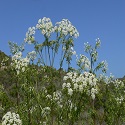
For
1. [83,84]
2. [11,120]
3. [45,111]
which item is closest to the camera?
[83,84]

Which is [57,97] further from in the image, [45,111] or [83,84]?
[83,84]

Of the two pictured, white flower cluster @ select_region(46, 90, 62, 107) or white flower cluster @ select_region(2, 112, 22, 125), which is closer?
white flower cluster @ select_region(2, 112, 22, 125)

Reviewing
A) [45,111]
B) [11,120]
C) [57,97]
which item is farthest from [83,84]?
[45,111]

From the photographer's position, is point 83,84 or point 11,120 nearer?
point 83,84

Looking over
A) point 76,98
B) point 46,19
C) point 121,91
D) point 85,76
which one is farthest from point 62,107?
point 121,91

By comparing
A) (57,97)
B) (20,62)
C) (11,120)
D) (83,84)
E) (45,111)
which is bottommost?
(11,120)

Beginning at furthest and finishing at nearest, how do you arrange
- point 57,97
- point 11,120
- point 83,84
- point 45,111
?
point 45,111 → point 57,97 → point 11,120 → point 83,84

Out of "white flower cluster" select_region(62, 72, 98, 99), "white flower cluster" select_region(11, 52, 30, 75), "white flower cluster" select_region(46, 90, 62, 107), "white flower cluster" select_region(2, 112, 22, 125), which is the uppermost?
"white flower cluster" select_region(11, 52, 30, 75)

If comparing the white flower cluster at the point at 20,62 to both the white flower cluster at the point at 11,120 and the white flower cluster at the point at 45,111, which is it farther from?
the white flower cluster at the point at 11,120

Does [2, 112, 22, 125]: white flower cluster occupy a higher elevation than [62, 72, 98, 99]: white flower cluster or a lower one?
lower

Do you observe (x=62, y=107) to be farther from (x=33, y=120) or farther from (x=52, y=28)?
(x=52, y=28)

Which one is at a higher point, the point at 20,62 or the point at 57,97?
the point at 20,62

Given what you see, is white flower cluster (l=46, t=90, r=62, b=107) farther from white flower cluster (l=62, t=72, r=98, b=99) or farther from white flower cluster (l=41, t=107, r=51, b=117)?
white flower cluster (l=62, t=72, r=98, b=99)

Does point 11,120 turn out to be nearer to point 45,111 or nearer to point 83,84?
point 83,84
